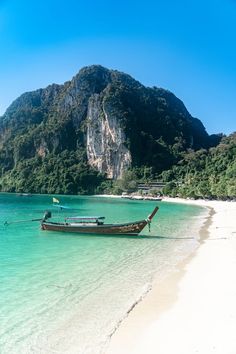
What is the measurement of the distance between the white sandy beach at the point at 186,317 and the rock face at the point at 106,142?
469ft

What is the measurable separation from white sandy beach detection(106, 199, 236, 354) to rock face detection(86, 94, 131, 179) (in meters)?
143

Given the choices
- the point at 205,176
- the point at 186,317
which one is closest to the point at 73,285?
the point at 186,317

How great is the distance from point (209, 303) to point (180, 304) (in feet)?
2.63

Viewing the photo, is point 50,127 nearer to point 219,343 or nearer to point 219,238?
point 219,238

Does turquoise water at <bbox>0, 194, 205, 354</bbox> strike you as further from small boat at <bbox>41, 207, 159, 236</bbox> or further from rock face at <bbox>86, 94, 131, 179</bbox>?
rock face at <bbox>86, 94, 131, 179</bbox>

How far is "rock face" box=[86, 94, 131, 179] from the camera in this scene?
159250 millimetres

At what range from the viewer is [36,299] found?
11.2m

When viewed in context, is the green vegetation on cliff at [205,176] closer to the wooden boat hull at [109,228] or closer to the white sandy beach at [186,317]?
the wooden boat hull at [109,228]

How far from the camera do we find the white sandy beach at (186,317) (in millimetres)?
7656

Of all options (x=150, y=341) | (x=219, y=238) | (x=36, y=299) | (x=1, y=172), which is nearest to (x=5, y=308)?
(x=36, y=299)

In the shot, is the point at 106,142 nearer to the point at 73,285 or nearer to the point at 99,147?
the point at 99,147

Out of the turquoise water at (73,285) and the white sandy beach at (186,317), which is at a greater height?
the white sandy beach at (186,317)

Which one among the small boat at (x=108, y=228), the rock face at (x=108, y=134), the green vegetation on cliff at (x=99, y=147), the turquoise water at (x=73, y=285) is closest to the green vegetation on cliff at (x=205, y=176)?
the green vegetation on cliff at (x=99, y=147)

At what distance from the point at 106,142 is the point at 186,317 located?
6174 inches
